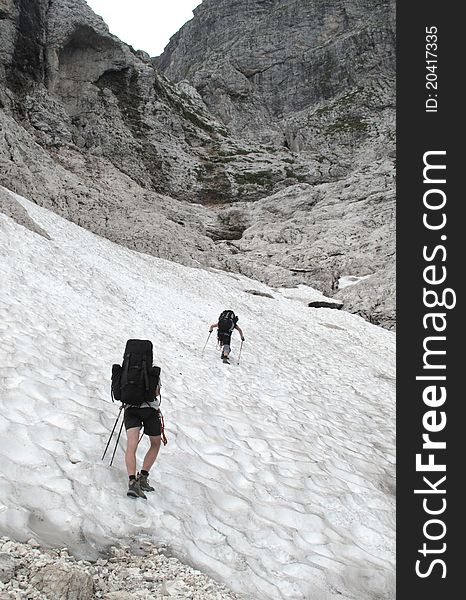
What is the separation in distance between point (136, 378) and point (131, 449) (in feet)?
3.01

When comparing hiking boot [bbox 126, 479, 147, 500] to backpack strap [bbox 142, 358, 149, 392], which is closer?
hiking boot [bbox 126, 479, 147, 500]

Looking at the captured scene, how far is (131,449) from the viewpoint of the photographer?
5.71 metres

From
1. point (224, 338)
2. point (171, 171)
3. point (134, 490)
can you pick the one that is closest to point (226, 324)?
point (224, 338)

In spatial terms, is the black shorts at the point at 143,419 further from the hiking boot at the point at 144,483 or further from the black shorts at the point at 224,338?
the black shorts at the point at 224,338

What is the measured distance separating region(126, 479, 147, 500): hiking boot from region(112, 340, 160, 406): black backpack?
984 millimetres

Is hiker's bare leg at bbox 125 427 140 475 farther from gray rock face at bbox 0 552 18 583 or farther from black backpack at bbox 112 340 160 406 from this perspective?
gray rock face at bbox 0 552 18 583

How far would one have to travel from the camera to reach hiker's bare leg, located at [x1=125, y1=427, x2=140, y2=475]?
5.64 metres

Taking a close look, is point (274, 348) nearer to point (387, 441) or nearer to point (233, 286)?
point (387, 441)

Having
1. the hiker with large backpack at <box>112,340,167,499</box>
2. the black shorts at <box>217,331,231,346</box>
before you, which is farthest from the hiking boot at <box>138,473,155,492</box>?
the black shorts at <box>217,331,231,346</box>

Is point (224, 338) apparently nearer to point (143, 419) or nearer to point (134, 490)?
point (143, 419)

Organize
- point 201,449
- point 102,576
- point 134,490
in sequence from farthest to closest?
point 201,449 → point 134,490 → point 102,576

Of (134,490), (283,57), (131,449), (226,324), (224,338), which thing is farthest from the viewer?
(283,57)

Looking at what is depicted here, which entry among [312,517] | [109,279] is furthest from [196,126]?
[312,517]

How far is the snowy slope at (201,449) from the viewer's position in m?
5.14
